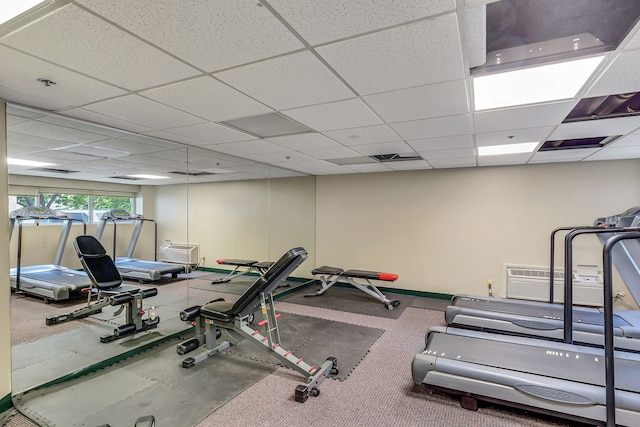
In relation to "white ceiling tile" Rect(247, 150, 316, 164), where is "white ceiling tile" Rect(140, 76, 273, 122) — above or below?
below

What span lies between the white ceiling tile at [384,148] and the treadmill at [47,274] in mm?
3378

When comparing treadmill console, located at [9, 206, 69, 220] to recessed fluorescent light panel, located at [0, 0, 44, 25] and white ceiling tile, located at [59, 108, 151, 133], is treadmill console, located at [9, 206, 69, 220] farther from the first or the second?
recessed fluorescent light panel, located at [0, 0, 44, 25]

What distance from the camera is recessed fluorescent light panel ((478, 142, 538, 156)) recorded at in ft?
11.8

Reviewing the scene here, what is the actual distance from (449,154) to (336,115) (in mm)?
2207

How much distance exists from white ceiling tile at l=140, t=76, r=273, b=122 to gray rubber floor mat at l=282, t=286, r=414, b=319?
3.44m

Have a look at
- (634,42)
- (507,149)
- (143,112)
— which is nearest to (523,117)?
(634,42)

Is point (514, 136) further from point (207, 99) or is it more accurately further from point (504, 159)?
point (207, 99)

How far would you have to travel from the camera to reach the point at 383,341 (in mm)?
3621

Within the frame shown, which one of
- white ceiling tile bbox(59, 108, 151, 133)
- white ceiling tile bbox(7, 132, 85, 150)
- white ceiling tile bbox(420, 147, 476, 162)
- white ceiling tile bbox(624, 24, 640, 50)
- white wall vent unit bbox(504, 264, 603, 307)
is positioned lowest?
white wall vent unit bbox(504, 264, 603, 307)

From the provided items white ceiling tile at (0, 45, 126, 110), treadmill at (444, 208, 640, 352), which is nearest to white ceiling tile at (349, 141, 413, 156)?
treadmill at (444, 208, 640, 352)

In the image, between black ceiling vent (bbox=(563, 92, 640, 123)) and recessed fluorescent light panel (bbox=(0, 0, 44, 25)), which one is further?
black ceiling vent (bbox=(563, 92, 640, 123))

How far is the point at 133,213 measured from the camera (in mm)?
4055

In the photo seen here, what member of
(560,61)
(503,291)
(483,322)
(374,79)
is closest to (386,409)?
(483,322)

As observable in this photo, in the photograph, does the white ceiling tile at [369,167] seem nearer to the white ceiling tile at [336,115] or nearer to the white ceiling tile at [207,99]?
the white ceiling tile at [336,115]
